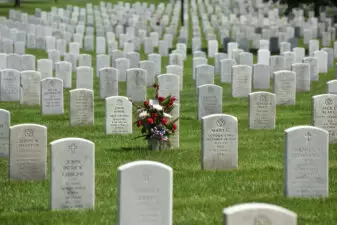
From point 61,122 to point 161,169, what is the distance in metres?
10.9

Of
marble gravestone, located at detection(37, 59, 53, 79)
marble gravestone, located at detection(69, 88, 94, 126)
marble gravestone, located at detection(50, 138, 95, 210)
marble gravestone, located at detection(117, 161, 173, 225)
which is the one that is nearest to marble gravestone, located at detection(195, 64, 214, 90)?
marble gravestone, located at detection(37, 59, 53, 79)

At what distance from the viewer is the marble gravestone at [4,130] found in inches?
669

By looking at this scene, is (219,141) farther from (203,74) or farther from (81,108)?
(203,74)

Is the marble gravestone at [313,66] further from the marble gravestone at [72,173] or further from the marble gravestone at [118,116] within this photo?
the marble gravestone at [72,173]

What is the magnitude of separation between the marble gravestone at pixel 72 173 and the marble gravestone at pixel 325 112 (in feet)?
19.9

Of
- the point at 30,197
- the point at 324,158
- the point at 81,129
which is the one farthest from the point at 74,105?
the point at 324,158

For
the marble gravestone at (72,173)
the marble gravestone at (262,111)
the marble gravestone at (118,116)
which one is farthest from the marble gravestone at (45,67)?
the marble gravestone at (72,173)

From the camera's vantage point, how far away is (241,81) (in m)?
26.1

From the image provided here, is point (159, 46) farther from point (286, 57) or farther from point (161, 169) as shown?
point (161, 169)

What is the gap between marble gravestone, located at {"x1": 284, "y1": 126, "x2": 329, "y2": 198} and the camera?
45.1 ft

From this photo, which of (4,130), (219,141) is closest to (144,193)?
(219,141)

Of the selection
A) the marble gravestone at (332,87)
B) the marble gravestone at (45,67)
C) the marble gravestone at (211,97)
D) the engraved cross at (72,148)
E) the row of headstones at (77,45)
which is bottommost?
the engraved cross at (72,148)

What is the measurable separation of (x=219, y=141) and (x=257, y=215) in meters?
6.84

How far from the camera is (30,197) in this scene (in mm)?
14430
